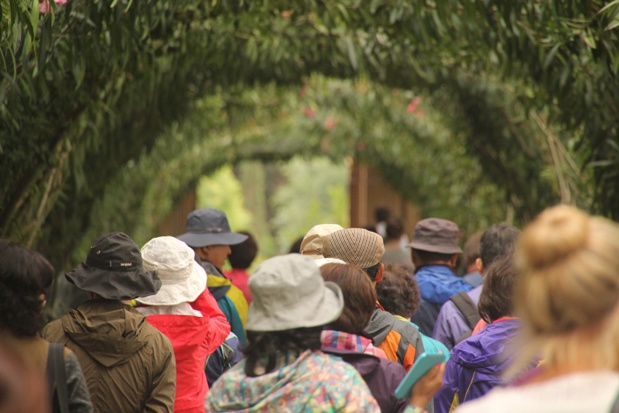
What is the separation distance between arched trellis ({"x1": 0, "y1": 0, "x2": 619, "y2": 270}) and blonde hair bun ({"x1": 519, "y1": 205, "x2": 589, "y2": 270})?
8.23 feet

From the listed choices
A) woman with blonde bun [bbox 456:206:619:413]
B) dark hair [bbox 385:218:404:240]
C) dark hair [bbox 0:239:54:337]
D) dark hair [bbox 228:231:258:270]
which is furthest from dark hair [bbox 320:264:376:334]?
dark hair [bbox 385:218:404:240]

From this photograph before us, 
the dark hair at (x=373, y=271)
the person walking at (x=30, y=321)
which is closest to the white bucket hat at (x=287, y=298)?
the person walking at (x=30, y=321)

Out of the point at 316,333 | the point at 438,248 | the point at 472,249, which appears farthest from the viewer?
the point at 472,249

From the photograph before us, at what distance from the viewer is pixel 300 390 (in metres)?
2.50

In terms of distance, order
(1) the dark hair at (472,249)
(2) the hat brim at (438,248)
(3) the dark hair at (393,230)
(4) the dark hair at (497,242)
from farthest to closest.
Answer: (3) the dark hair at (393,230) < (1) the dark hair at (472,249) < (2) the hat brim at (438,248) < (4) the dark hair at (497,242)

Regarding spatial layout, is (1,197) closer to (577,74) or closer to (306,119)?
(577,74)

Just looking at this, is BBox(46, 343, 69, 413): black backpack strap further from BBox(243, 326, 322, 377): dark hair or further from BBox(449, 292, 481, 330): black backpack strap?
BBox(449, 292, 481, 330): black backpack strap

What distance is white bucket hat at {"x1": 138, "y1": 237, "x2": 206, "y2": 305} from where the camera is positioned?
3650 millimetres

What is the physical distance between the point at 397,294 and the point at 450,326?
2.09 feet

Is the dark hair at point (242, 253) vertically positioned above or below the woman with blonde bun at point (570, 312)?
below

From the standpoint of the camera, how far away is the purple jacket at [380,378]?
2891 mm

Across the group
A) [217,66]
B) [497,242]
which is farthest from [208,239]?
[217,66]

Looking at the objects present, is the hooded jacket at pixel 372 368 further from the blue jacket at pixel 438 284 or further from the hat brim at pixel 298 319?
the blue jacket at pixel 438 284

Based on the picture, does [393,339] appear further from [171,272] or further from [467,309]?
[467,309]
